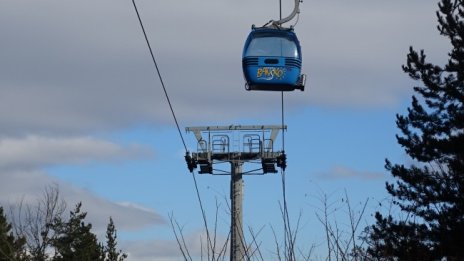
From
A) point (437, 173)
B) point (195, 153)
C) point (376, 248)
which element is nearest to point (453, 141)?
point (437, 173)

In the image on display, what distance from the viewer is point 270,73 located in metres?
27.7

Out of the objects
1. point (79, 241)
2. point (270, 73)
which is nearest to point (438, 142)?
point (270, 73)

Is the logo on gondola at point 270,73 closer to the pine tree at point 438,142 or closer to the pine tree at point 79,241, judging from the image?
the pine tree at point 438,142

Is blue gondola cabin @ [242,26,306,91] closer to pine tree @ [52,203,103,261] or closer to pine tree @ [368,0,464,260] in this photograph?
pine tree @ [368,0,464,260]

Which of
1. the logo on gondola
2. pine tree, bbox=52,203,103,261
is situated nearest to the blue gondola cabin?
the logo on gondola

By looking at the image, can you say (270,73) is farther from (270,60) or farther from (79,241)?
(79,241)

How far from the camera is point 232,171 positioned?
161 feet

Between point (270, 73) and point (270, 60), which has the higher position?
point (270, 60)

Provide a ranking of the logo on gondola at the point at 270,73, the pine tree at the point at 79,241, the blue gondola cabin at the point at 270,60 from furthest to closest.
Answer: the pine tree at the point at 79,241
the logo on gondola at the point at 270,73
the blue gondola cabin at the point at 270,60

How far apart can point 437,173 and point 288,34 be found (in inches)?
377

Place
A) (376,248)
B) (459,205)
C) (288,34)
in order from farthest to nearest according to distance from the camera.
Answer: (459,205), (288,34), (376,248)

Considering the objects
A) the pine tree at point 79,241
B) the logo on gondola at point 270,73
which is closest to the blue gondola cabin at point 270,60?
the logo on gondola at point 270,73

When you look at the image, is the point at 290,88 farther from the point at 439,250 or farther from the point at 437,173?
the point at 437,173

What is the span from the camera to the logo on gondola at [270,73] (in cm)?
2723
